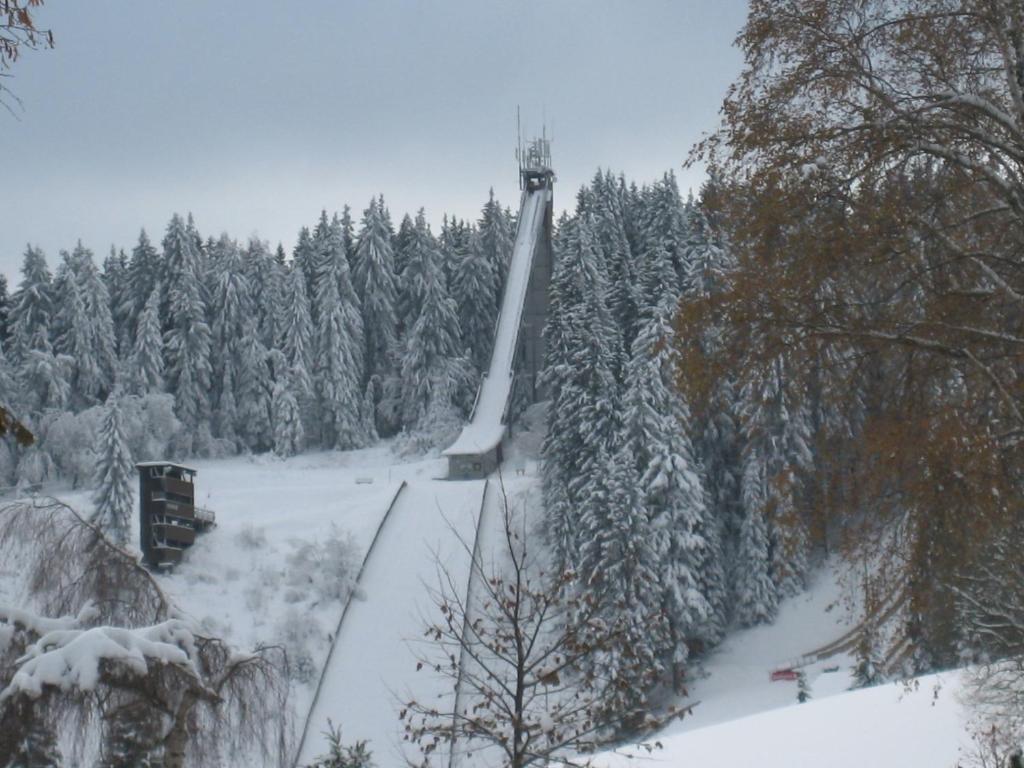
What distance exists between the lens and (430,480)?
50688mm

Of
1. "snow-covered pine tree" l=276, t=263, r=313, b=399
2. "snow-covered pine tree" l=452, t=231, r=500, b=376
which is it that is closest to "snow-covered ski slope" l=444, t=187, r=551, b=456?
Result: "snow-covered pine tree" l=452, t=231, r=500, b=376

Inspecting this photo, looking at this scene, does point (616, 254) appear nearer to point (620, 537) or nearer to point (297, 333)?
point (297, 333)

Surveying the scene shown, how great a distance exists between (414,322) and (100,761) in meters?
57.3

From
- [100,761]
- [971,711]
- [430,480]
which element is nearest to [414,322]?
[430,480]

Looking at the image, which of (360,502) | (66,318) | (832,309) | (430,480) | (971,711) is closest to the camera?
(832,309)

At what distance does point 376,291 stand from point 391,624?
31.4 m

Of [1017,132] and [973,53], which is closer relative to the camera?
[1017,132]

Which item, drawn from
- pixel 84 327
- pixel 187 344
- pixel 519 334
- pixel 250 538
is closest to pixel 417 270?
pixel 519 334

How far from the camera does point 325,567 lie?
40781mm

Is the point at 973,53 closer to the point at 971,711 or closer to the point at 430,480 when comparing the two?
the point at 971,711

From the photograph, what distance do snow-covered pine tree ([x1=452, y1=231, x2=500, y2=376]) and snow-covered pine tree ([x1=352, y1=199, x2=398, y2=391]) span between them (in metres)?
3.45

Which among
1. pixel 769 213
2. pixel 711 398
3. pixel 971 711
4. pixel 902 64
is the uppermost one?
pixel 902 64

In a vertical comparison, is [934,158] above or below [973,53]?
below

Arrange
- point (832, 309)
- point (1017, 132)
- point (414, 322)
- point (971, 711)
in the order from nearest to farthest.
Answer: point (1017, 132)
point (832, 309)
point (971, 711)
point (414, 322)
